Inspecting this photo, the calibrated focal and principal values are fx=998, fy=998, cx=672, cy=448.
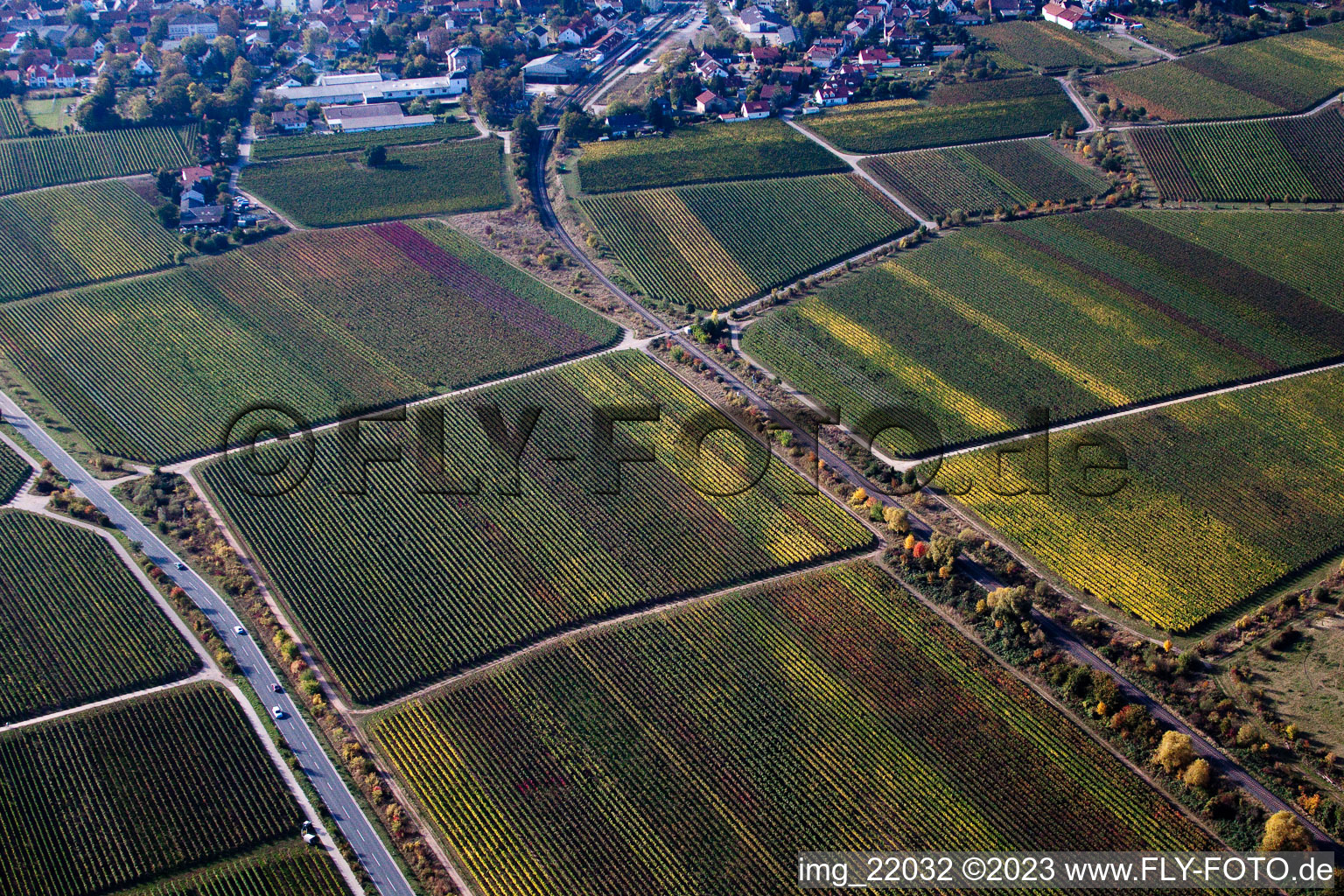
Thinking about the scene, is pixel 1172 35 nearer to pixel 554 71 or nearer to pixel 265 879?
pixel 554 71

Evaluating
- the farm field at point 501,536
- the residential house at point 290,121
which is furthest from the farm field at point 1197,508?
the residential house at point 290,121

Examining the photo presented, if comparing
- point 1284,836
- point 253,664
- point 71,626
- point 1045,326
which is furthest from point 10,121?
point 1284,836

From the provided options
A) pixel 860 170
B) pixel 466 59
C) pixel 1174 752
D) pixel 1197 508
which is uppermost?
pixel 466 59

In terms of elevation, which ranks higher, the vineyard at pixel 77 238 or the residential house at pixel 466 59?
the residential house at pixel 466 59

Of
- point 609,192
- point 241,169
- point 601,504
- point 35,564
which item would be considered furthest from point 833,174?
point 35,564

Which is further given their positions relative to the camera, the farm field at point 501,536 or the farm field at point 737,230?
the farm field at point 737,230

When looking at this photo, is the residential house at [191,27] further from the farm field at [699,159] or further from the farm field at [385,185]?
the farm field at [699,159]
